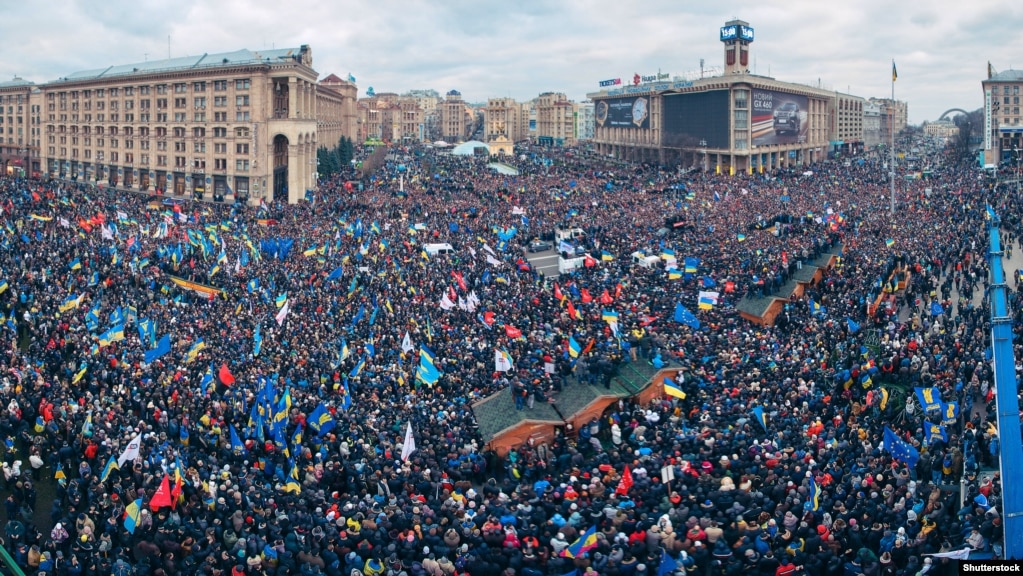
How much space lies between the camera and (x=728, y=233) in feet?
155

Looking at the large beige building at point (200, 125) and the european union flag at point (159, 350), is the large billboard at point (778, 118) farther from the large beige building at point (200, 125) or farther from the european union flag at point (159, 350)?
the european union flag at point (159, 350)

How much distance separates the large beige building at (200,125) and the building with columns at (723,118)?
1819 inches

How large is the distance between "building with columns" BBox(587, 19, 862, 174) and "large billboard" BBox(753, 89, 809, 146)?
0.11m

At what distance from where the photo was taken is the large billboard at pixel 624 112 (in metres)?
113

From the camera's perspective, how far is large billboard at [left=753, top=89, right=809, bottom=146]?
330 feet

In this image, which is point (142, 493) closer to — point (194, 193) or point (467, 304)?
point (467, 304)

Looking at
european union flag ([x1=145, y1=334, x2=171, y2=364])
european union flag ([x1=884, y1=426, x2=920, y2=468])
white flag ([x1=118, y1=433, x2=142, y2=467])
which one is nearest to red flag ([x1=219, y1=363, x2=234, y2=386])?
european union flag ([x1=145, y1=334, x2=171, y2=364])

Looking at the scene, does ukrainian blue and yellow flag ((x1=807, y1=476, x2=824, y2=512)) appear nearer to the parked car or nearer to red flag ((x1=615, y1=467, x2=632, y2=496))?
red flag ((x1=615, y1=467, x2=632, y2=496))

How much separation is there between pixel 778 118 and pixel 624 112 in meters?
20.5

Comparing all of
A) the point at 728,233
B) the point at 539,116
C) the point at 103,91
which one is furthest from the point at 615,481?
the point at 539,116

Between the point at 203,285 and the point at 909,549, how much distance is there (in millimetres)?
28322

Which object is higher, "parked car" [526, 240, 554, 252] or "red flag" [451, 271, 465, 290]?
"parked car" [526, 240, 554, 252]

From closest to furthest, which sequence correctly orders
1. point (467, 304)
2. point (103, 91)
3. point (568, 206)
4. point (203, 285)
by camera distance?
point (467, 304) → point (203, 285) → point (568, 206) → point (103, 91)

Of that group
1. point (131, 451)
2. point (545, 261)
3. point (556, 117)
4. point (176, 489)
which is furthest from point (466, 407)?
point (556, 117)
